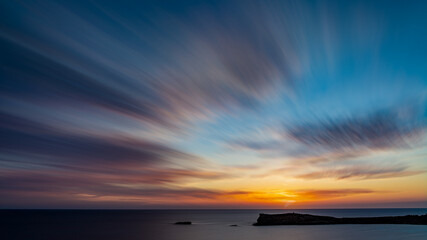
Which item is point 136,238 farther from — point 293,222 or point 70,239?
point 293,222

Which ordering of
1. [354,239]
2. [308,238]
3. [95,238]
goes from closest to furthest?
[354,239], [308,238], [95,238]

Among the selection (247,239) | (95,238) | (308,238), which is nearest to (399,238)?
(308,238)

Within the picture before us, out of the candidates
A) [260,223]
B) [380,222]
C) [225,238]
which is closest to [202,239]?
[225,238]

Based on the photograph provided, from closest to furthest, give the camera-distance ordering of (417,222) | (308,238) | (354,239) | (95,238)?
(354,239)
(308,238)
(95,238)
(417,222)

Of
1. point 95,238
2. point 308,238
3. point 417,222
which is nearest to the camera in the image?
point 308,238

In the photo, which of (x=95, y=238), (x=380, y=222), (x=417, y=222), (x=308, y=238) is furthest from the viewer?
(x=380, y=222)

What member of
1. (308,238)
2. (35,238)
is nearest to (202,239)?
(308,238)

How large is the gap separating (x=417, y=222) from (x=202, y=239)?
75671 millimetres

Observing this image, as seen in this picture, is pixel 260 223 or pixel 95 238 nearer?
pixel 95 238

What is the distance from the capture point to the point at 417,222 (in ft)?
298

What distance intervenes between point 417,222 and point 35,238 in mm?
112117

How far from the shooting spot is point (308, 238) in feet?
196

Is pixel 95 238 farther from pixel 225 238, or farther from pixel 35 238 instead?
pixel 225 238

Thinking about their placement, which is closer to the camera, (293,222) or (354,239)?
(354,239)
